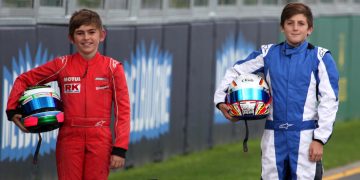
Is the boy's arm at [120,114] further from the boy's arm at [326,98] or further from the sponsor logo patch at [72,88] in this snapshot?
the boy's arm at [326,98]

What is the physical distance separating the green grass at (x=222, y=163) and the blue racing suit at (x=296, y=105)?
14.9 feet

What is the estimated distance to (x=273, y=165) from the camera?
8445 millimetres

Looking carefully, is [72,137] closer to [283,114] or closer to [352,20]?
[283,114]

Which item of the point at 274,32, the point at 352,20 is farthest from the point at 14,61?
the point at 352,20

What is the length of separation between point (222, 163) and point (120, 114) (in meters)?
6.51

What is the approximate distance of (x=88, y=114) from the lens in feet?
27.2

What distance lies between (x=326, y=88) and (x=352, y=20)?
13.7 m

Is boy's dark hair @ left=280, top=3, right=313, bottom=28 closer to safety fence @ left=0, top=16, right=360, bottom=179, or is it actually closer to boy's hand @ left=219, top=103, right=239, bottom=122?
boy's hand @ left=219, top=103, right=239, bottom=122

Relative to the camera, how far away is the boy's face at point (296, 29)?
8.41 metres

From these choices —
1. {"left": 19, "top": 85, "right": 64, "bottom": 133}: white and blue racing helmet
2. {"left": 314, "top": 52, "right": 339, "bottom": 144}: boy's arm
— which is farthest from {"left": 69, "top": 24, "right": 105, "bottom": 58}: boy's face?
{"left": 314, "top": 52, "right": 339, "bottom": 144}: boy's arm

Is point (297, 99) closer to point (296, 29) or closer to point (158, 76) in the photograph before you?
point (296, 29)

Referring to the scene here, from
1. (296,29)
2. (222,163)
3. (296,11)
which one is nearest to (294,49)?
(296,29)

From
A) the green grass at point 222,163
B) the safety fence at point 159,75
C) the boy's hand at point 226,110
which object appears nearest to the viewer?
the boy's hand at point 226,110

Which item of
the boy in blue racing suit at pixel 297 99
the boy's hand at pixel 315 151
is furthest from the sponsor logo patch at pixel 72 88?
the boy's hand at pixel 315 151
